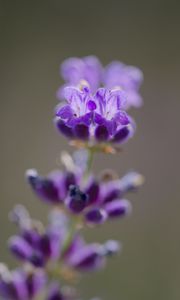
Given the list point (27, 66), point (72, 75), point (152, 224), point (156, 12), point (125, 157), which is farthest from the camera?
point (156, 12)

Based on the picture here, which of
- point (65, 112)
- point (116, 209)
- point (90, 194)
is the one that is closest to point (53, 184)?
point (90, 194)

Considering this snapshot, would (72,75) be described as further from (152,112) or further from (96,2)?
(96,2)

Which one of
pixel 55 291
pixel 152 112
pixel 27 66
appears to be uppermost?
pixel 27 66

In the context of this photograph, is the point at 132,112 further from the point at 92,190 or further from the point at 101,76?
the point at 92,190

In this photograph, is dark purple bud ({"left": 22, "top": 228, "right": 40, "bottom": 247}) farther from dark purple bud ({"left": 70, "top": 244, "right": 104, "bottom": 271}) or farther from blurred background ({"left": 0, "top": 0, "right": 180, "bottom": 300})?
blurred background ({"left": 0, "top": 0, "right": 180, "bottom": 300})

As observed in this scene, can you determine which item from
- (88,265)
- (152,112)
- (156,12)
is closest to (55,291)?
(88,265)

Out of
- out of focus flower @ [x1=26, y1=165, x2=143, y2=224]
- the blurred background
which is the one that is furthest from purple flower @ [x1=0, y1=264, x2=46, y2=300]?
the blurred background

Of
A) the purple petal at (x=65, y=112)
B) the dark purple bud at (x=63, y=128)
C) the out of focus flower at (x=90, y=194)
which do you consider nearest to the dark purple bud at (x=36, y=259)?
the out of focus flower at (x=90, y=194)
